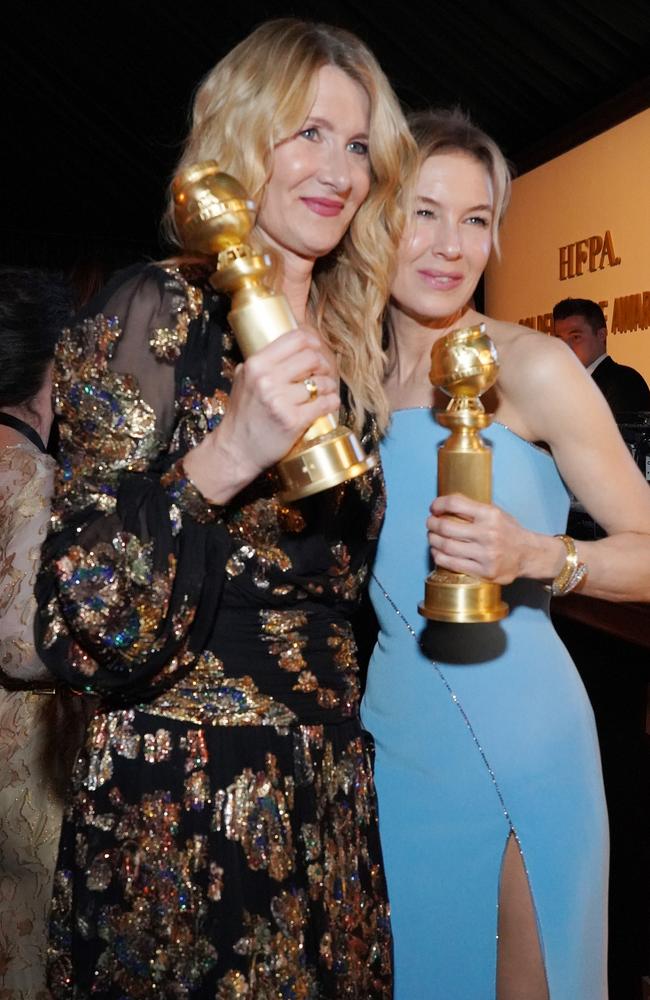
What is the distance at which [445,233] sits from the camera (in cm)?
205

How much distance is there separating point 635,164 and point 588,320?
64.1 inches

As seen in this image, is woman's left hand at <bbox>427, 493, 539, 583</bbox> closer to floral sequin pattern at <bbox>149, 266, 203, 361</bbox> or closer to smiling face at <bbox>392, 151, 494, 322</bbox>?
floral sequin pattern at <bbox>149, 266, 203, 361</bbox>

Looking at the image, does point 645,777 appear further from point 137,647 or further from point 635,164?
point 635,164

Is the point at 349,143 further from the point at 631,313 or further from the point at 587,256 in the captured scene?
the point at 587,256

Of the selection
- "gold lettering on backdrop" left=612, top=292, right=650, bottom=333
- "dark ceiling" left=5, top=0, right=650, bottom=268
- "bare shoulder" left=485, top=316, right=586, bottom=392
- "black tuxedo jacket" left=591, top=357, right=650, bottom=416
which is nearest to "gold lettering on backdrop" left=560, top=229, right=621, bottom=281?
"gold lettering on backdrop" left=612, top=292, right=650, bottom=333

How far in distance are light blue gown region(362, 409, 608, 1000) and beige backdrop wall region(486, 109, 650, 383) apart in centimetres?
497

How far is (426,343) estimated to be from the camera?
7.16 ft

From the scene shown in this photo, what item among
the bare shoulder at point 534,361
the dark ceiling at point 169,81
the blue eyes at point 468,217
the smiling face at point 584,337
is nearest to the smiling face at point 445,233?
the blue eyes at point 468,217

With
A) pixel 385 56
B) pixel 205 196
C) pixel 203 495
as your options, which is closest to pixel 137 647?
pixel 203 495

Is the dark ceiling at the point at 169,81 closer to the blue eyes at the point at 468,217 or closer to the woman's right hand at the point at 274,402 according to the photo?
the blue eyes at the point at 468,217

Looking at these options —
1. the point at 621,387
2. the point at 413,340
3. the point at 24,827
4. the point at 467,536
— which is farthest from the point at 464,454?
the point at 621,387

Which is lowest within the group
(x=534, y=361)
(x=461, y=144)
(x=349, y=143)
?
(x=534, y=361)

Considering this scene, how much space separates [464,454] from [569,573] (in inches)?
17.8

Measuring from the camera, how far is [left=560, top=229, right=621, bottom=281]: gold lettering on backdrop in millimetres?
7031
